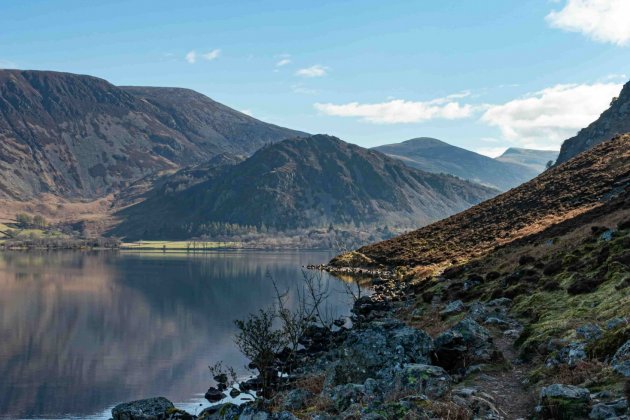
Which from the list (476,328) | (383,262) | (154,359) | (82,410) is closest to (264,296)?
(383,262)

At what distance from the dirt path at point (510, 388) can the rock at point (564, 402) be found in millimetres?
975

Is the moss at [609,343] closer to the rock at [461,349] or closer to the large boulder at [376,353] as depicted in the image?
the rock at [461,349]

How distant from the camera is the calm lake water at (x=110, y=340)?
163 feet

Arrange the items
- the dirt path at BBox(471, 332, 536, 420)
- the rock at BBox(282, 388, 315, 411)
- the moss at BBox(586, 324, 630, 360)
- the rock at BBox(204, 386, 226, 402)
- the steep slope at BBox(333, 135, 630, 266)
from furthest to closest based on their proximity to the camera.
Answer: the steep slope at BBox(333, 135, 630, 266) → the rock at BBox(204, 386, 226, 402) → the rock at BBox(282, 388, 315, 411) → the moss at BBox(586, 324, 630, 360) → the dirt path at BBox(471, 332, 536, 420)

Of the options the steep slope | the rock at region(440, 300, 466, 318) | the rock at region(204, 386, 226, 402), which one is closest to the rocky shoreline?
the rock at region(440, 300, 466, 318)

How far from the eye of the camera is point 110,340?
79.6 m

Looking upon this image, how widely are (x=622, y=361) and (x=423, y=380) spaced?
6350 millimetres

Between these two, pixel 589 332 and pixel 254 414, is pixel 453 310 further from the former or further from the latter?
pixel 254 414

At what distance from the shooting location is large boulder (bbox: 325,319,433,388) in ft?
75.0

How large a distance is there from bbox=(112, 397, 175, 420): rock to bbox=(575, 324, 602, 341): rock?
77.1 ft

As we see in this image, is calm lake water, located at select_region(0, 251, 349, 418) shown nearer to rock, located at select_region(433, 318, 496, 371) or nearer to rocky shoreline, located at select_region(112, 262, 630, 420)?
rocky shoreline, located at select_region(112, 262, 630, 420)

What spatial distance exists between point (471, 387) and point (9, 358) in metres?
60.2

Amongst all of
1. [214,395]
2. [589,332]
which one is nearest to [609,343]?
[589,332]

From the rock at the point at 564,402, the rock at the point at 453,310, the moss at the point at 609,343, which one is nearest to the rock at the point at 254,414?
the rock at the point at 564,402
